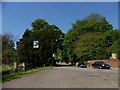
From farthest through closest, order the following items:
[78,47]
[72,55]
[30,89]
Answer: [72,55], [78,47], [30,89]

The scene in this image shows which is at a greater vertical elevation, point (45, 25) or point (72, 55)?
point (45, 25)

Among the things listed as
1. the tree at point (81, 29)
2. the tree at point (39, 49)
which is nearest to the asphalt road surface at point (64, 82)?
the tree at point (39, 49)

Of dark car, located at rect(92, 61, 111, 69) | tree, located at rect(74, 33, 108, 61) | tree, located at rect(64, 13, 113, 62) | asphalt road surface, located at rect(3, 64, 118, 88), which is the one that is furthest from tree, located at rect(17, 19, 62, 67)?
asphalt road surface, located at rect(3, 64, 118, 88)

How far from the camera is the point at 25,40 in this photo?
3588 inches

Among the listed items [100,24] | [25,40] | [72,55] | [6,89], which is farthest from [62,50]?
[6,89]

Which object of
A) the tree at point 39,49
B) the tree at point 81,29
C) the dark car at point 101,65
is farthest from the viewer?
the tree at point 81,29

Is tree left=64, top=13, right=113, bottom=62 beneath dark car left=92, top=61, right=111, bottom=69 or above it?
above

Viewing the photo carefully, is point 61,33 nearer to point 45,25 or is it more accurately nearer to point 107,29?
point 45,25

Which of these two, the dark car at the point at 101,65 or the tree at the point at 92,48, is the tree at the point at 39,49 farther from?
the dark car at the point at 101,65

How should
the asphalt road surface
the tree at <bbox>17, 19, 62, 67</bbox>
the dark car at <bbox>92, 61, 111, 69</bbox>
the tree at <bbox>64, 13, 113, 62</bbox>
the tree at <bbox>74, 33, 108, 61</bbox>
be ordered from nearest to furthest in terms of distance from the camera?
1. the asphalt road surface
2. the dark car at <bbox>92, 61, 111, 69</bbox>
3. the tree at <bbox>17, 19, 62, 67</bbox>
4. the tree at <bbox>74, 33, 108, 61</bbox>
5. the tree at <bbox>64, 13, 113, 62</bbox>

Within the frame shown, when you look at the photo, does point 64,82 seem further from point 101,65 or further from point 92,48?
point 92,48

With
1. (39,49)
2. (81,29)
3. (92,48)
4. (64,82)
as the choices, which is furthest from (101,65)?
(81,29)

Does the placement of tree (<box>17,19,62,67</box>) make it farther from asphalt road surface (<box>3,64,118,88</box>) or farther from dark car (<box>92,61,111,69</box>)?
asphalt road surface (<box>3,64,118,88</box>)

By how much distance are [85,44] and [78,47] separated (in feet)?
12.4
